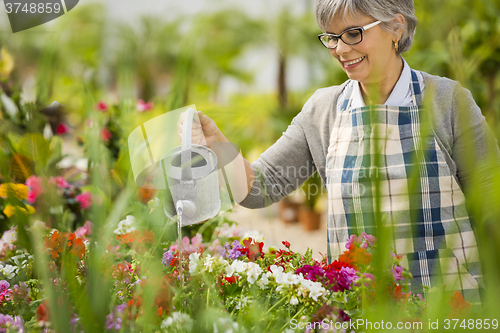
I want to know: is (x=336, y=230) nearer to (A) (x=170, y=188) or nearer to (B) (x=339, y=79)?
(A) (x=170, y=188)

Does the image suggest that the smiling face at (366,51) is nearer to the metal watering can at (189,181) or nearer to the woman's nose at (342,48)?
the woman's nose at (342,48)

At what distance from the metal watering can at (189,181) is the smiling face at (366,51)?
1.60 feet

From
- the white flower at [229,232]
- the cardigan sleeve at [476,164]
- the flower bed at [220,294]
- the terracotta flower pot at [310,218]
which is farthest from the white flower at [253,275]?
the terracotta flower pot at [310,218]

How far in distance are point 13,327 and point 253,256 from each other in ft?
1.35

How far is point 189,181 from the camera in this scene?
664 millimetres

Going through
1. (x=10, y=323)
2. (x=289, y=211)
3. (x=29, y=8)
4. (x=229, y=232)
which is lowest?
(x=289, y=211)

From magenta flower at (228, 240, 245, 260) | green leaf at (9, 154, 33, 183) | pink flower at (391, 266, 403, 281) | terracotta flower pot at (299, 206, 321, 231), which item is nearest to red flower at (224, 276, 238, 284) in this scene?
magenta flower at (228, 240, 245, 260)

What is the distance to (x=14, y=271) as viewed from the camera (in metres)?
0.74

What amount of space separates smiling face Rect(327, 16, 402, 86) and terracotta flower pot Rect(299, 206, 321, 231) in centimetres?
308

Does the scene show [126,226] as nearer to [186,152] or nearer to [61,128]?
[186,152]

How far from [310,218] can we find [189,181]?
3.48 metres

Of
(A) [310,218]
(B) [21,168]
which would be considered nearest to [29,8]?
(B) [21,168]

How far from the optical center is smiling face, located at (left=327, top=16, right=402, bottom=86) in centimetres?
95

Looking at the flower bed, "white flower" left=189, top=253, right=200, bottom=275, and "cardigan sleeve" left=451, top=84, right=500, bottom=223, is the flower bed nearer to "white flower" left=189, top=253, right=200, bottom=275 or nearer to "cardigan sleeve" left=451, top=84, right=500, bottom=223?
"white flower" left=189, top=253, right=200, bottom=275
